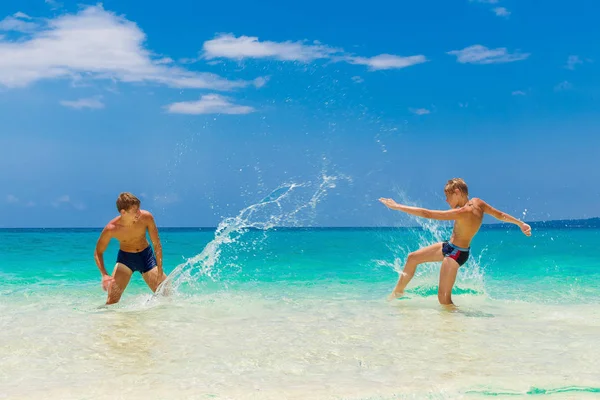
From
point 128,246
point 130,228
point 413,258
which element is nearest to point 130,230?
point 130,228

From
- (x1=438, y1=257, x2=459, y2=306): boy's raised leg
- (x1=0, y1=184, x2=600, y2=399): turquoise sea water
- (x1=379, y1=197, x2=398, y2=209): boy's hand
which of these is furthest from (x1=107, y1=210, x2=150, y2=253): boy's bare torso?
(x1=438, y1=257, x2=459, y2=306): boy's raised leg

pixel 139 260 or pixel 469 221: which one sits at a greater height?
pixel 469 221

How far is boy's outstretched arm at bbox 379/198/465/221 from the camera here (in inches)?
292

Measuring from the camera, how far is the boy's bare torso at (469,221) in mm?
7883

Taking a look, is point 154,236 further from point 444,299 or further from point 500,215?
point 500,215

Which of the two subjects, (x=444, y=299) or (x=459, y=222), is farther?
(x=444, y=299)

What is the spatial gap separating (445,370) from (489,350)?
0.92 meters

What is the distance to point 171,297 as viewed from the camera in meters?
9.02

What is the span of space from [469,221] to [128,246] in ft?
15.1

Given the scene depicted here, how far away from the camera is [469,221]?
7.91m

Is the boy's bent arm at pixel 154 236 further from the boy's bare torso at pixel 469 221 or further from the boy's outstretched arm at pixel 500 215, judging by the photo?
the boy's outstretched arm at pixel 500 215

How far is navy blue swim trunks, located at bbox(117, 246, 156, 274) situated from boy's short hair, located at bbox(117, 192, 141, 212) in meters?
0.75

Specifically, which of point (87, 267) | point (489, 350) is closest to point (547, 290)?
point (489, 350)

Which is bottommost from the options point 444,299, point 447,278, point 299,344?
point 299,344
